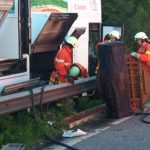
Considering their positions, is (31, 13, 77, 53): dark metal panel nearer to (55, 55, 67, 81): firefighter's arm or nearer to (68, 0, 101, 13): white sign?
(55, 55, 67, 81): firefighter's arm

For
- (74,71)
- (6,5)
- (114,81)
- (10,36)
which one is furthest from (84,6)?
(6,5)

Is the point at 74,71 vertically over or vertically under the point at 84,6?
under

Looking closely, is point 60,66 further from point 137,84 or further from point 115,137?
point 115,137

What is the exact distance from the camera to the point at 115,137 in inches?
302

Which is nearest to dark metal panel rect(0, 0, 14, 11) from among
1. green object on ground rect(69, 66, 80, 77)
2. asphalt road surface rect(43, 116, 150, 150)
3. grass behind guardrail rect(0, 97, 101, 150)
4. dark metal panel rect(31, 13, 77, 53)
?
dark metal panel rect(31, 13, 77, 53)

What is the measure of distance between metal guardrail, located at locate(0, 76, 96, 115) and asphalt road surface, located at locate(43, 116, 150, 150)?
721 mm

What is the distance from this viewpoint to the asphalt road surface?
23.3 ft

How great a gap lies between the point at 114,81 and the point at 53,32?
4.73 feet

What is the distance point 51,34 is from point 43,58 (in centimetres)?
84

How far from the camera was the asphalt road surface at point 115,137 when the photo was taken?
711 centimetres

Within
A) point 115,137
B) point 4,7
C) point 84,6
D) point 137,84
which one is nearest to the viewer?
point 4,7

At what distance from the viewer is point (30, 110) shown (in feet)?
26.7

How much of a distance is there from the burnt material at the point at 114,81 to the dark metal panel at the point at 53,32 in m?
0.82

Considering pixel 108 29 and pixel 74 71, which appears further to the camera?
pixel 108 29
